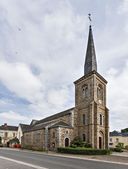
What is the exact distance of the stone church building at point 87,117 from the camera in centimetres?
4566

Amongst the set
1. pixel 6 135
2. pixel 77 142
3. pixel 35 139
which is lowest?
pixel 6 135

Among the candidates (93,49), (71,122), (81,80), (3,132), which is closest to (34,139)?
(71,122)

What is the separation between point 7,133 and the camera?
97.7 m

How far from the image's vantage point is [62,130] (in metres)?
47.5

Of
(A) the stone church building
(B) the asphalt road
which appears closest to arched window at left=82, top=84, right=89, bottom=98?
(A) the stone church building

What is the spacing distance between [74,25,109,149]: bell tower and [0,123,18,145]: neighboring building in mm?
53935

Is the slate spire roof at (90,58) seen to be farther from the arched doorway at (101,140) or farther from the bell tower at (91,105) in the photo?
the arched doorway at (101,140)

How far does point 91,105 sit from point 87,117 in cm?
276

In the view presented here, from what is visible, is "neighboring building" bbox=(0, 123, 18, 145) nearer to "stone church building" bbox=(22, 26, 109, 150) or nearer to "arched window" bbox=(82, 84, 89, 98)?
"stone church building" bbox=(22, 26, 109, 150)

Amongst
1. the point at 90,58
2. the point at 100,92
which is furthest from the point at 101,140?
the point at 90,58

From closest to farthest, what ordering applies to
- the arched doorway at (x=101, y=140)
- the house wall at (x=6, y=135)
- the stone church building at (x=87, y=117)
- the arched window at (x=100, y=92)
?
the stone church building at (x=87, y=117)
the arched doorway at (x=101, y=140)
the arched window at (x=100, y=92)
the house wall at (x=6, y=135)

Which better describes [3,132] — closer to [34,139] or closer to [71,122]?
[34,139]

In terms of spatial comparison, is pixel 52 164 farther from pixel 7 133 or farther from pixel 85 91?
pixel 7 133

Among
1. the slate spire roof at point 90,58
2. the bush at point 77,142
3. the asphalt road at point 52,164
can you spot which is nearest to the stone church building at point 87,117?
the slate spire roof at point 90,58
